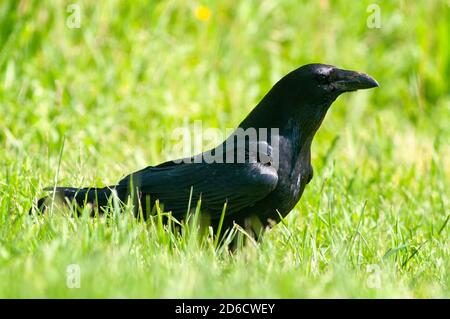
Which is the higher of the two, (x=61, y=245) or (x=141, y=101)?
(x=141, y=101)

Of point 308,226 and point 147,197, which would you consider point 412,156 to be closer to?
point 308,226

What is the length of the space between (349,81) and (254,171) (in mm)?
724

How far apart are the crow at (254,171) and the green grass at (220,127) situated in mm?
180

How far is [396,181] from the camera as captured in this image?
566 centimetres

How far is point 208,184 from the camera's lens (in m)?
4.20

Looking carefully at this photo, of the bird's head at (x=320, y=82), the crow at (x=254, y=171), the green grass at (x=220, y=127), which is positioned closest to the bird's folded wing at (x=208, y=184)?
the crow at (x=254, y=171)

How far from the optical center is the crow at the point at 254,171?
4.12 m
